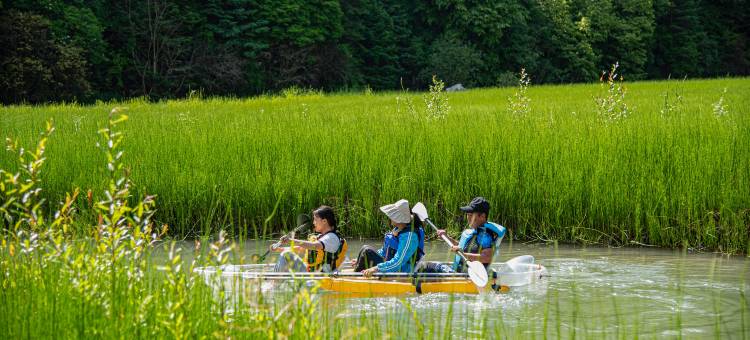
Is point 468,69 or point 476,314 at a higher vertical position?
point 468,69

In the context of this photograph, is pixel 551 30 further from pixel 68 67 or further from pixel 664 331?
pixel 664 331

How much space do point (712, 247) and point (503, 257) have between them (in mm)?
2137

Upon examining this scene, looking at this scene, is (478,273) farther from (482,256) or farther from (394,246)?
(394,246)

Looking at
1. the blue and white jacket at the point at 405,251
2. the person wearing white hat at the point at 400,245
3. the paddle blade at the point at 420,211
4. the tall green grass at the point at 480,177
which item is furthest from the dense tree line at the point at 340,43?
the blue and white jacket at the point at 405,251

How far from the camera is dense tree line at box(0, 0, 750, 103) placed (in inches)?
1324

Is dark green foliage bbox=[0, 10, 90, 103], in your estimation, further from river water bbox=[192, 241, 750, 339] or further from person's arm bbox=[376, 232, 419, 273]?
person's arm bbox=[376, 232, 419, 273]

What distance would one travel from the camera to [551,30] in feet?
174

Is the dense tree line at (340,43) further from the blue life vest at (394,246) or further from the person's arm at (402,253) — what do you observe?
the person's arm at (402,253)

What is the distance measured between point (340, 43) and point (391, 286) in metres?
40.4

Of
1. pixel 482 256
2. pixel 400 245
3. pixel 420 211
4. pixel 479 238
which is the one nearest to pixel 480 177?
pixel 420 211

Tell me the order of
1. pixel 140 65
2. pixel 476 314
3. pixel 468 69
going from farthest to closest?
pixel 468 69 < pixel 140 65 < pixel 476 314

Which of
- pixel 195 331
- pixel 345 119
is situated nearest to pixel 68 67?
pixel 345 119

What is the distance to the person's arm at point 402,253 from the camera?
858 cm

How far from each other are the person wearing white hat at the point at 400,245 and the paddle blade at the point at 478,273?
0.66m
